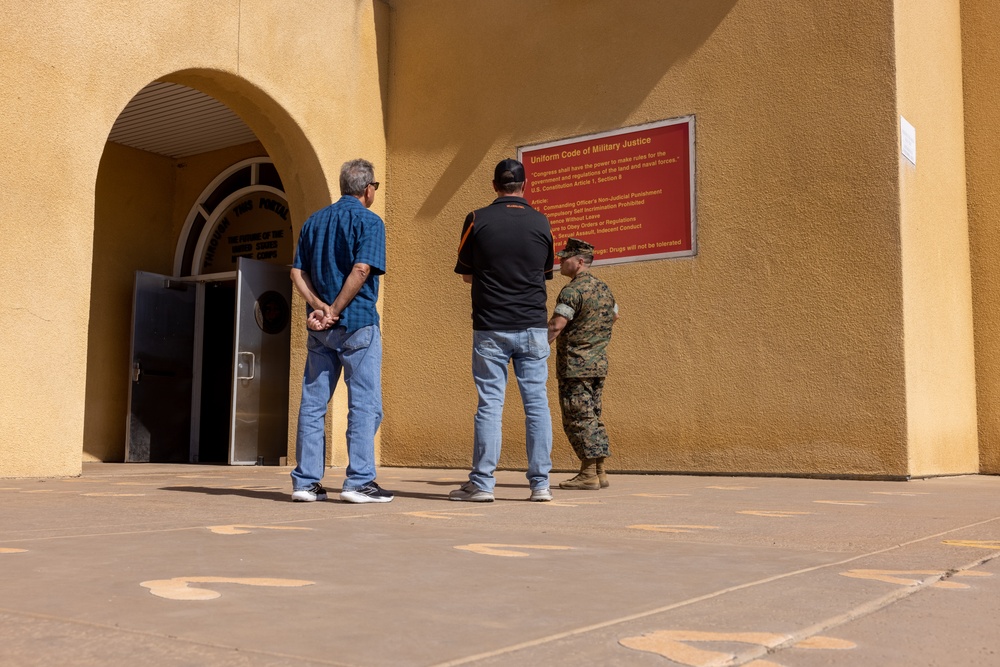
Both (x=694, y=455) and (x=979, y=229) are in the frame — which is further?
(x=979, y=229)

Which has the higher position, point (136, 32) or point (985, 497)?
point (136, 32)

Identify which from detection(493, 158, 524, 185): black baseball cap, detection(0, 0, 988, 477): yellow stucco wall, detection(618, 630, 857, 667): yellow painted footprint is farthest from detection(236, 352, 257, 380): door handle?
detection(618, 630, 857, 667): yellow painted footprint

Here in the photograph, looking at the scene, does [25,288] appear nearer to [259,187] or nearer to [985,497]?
[259,187]

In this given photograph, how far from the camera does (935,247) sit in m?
8.02

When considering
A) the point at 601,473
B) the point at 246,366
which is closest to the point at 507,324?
the point at 601,473

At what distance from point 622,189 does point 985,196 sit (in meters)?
3.02

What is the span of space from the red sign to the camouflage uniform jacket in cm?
226

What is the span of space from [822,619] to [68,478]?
5.90 meters

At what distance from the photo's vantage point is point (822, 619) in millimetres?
1938

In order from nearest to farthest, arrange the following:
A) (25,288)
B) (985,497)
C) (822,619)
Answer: (822,619), (985,497), (25,288)

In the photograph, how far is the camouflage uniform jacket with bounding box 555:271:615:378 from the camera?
6.05 metres

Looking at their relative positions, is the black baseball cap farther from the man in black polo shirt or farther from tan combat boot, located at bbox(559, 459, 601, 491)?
tan combat boot, located at bbox(559, 459, 601, 491)

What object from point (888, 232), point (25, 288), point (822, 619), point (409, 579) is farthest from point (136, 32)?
point (822, 619)

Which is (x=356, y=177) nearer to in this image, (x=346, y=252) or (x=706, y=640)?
(x=346, y=252)
